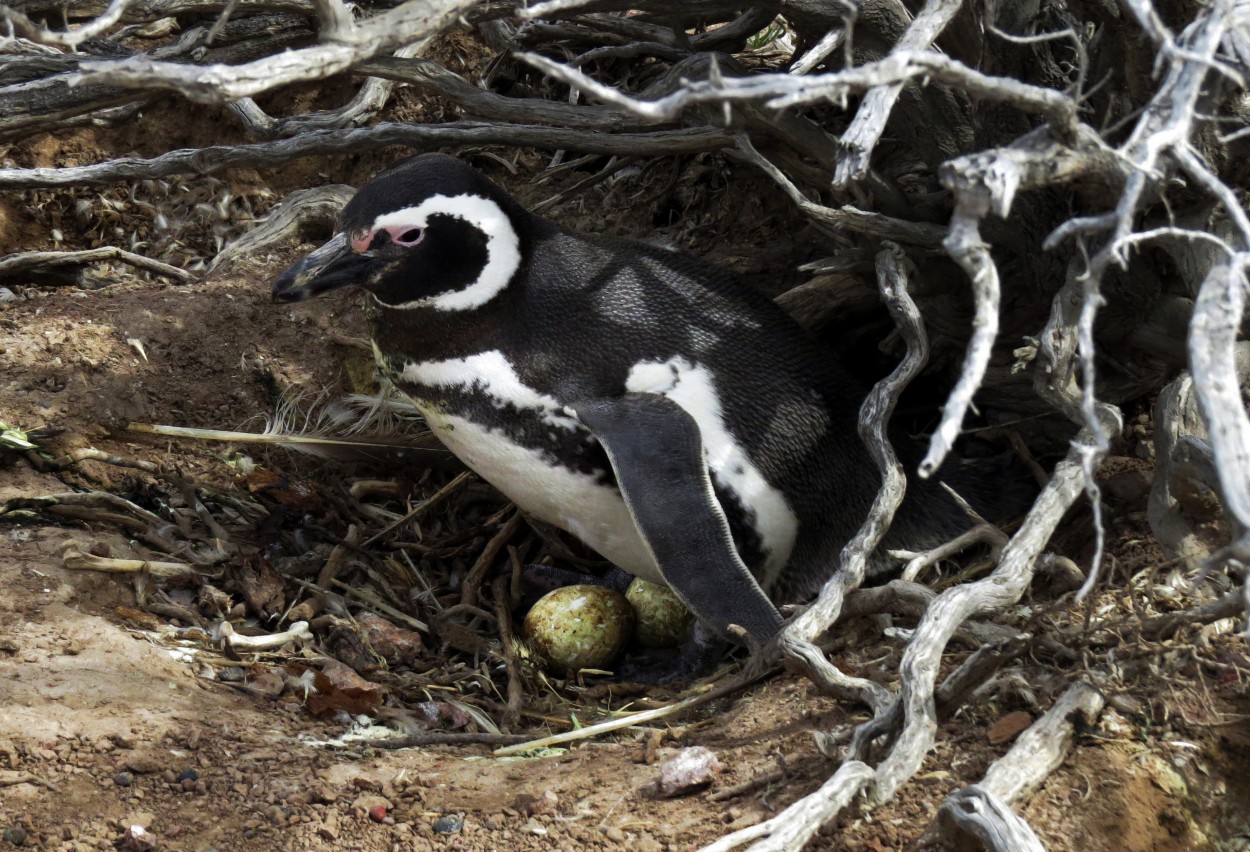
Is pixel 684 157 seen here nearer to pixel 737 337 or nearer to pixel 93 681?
pixel 737 337

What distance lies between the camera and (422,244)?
8.43 feet

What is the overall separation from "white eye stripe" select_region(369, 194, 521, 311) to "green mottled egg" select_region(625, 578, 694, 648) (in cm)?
74

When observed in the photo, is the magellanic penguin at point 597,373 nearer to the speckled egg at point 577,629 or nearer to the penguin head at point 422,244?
the penguin head at point 422,244

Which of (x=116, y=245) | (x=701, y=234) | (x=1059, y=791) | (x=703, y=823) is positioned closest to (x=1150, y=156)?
(x=1059, y=791)

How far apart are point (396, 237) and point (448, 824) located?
1217 millimetres

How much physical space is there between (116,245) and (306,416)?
104cm

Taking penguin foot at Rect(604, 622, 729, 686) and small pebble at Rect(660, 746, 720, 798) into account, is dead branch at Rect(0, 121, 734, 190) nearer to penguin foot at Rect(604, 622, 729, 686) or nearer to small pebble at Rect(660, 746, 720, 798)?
penguin foot at Rect(604, 622, 729, 686)

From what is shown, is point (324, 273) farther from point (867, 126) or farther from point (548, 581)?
point (867, 126)

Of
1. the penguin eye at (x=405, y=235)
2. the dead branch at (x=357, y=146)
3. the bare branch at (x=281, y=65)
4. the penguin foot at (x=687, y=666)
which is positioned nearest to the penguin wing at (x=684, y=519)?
the penguin foot at (x=687, y=666)

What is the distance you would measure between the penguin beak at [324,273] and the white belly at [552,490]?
0.34 metres

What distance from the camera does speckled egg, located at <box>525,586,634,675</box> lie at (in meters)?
2.67

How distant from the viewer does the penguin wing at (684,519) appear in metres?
2.32

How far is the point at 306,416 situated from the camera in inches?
125

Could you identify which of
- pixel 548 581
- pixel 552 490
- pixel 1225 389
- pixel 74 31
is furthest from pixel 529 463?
pixel 1225 389
